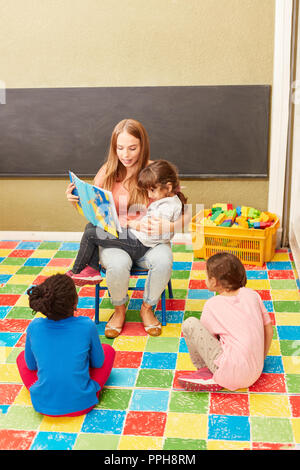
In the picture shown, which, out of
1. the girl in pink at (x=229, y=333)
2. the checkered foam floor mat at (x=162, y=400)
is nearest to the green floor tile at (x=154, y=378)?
the checkered foam floor mat at (x=162, y=400)

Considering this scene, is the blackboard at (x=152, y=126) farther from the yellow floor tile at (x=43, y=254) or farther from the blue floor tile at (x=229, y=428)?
the blue floor tile at (x=229, y=428)

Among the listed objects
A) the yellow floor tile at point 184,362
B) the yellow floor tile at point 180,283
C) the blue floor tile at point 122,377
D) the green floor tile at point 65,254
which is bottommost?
the blue floor tile at point 122,377

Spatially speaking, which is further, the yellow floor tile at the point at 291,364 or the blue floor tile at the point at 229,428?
the yellow floor tile at the point at 291,364

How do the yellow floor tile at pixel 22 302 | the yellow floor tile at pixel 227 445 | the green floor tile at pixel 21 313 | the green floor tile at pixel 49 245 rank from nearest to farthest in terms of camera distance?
the yellow floor tile at pixel 227 445, the green floor tile at pixel 21 313, the yellow floor tile at pixel 22 302, the green floor tile at pixel 49 245

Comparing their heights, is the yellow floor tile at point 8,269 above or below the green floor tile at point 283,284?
below

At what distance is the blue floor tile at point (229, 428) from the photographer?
219cm

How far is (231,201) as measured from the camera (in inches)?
157

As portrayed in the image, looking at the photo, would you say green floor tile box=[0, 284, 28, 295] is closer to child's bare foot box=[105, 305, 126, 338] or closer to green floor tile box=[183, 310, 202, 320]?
child's bare foot box=[105, 305, 126, 338]

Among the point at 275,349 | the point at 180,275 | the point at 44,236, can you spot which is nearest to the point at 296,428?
the point at 275,349

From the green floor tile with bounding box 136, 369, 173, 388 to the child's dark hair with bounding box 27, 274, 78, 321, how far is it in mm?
575

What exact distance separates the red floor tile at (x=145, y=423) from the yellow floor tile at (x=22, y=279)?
1524mm

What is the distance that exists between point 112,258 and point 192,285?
81 cm

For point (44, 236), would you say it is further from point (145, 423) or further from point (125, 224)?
point (145, 423)

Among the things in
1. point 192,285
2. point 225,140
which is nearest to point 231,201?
point 225,140
